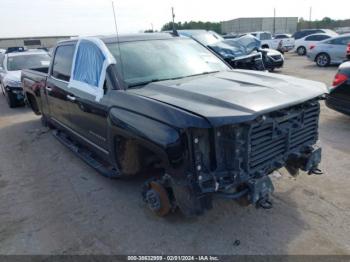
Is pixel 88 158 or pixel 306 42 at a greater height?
pixel 88 158

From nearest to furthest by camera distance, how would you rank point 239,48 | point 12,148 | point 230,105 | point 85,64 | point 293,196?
point 230,105, point 293,196, point 85,64, point 12,148, point 239,48

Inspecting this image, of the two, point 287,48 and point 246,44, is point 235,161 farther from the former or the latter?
point 287,48

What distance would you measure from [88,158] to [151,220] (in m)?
1.53

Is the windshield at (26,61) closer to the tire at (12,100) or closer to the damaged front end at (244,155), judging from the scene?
the tire at (12,100)

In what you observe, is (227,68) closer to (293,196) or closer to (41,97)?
(293,196)

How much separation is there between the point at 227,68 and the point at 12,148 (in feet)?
14.2

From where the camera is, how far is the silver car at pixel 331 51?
1470 centimetres

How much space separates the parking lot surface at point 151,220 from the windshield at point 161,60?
1443mm

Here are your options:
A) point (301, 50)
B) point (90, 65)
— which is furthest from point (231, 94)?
point (301, 50)

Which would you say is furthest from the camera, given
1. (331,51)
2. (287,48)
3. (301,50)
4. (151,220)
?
(287,48)

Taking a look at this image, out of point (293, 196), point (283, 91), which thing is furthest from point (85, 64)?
point (293, 196)

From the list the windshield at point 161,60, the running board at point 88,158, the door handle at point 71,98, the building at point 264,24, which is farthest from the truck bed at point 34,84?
the building at point 264,24

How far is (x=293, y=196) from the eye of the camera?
3715mm

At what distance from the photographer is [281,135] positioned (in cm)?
304
